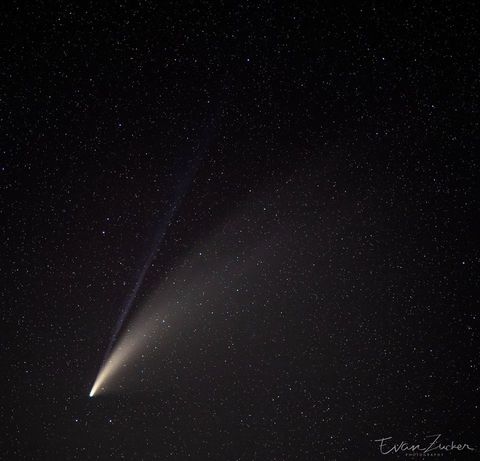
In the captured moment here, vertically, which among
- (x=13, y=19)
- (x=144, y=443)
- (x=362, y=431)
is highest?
(x=13, y=19)

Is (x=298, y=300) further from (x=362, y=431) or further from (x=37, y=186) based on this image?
(x=37, y=186)

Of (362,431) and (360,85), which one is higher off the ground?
(360,85)

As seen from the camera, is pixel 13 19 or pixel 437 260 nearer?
pixel 13 19

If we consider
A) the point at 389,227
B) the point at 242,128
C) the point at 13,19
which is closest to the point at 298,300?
the point at 389,227

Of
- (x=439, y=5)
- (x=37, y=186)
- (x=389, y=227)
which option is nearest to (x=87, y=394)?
(x=37, y=186)
